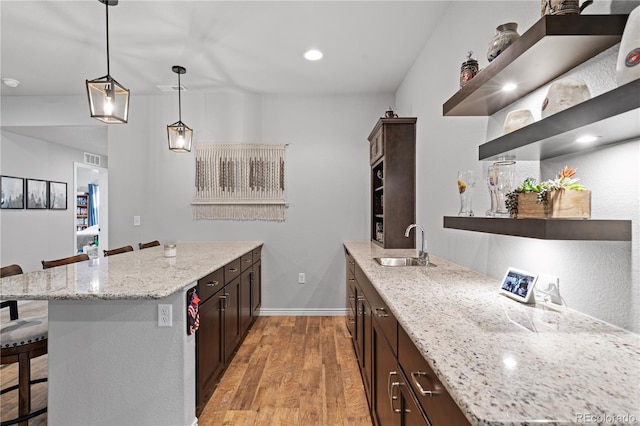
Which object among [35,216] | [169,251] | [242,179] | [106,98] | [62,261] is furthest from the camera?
[35,216]

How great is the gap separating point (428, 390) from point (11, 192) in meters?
6.00

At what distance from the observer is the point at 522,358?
0.85 metres

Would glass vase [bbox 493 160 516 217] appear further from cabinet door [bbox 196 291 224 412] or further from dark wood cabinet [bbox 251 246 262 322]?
dark wood cabinet [bbox 251 246 262 322]

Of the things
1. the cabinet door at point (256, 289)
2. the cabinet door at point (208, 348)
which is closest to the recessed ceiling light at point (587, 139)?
the cabinet door at point (208, 348)

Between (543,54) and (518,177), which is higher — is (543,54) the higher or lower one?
the higher one

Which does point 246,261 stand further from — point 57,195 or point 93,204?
point 93,204

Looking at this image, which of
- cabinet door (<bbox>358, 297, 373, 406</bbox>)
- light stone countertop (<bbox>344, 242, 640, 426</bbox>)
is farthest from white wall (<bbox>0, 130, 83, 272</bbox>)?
light stone countertop (<bbox>344, 242, 640, 426</bbox>)

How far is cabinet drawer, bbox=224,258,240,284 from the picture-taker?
104 inches

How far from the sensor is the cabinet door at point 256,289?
379cm

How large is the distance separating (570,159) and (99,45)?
359cm

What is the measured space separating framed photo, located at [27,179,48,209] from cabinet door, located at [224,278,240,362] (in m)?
4.10

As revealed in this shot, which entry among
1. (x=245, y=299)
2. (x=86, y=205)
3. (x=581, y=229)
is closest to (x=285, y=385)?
(x=245, y=299)

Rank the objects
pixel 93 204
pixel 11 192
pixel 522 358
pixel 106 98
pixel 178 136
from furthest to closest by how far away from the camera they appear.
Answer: pixel 93 204
pixel 11 192
pixel 178 136
pixel 106 98
pixel 522 358

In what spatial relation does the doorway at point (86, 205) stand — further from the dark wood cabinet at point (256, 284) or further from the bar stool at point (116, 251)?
the dark wood cabinet at point (256, 284)
